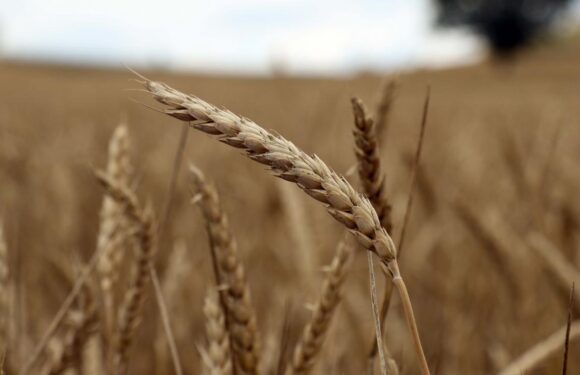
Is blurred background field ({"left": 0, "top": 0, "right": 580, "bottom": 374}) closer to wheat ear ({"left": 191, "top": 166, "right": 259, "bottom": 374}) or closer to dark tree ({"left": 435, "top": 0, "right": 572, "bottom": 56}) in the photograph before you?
wheat ear ({"left": 191, "top": 166, "right": 259, "bottom": 374})

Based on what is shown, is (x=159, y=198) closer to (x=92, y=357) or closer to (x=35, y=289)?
(x=35, y=289)

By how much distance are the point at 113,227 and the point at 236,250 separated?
9.0 inches

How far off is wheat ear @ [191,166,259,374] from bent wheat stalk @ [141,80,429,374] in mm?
185

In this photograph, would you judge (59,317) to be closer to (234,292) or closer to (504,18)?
(234,292)

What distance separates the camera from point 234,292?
0.56m

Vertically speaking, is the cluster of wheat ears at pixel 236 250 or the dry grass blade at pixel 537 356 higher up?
the cluster of wheat ears at pixel 236 250

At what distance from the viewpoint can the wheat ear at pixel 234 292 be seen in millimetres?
561

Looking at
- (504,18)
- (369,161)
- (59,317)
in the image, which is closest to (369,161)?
(369,161)

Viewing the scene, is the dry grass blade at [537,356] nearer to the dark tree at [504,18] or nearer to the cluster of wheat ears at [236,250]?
the cluster of wheat ears at [236,250]

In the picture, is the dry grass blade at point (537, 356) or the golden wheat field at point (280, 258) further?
the dry grass blade at point (537, 356)

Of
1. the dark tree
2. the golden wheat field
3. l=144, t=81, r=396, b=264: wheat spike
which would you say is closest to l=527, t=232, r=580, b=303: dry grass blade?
the golden wheat field

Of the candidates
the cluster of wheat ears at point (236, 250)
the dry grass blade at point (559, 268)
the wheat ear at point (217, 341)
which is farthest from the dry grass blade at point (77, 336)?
the dry grass blade at point (559, 268)

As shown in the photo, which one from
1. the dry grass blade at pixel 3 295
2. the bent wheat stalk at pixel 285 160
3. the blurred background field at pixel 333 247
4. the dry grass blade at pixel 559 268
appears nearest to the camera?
the bent wheat stalk at pixel 285 160

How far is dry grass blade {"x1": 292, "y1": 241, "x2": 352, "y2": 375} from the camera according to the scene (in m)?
0.58
